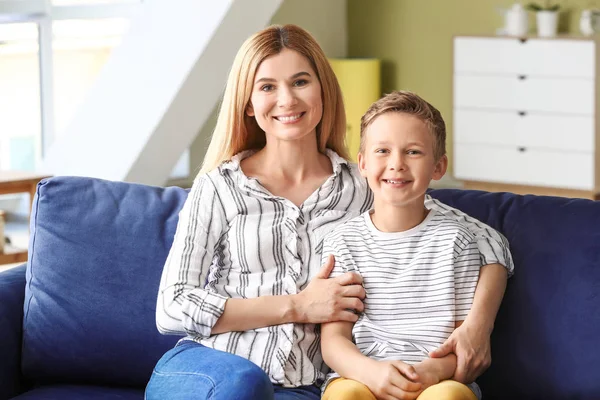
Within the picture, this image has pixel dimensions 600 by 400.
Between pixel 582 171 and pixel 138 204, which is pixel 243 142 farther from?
pixel 582 171

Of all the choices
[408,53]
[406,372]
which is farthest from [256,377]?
[408,53]

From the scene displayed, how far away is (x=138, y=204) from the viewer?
2479mm

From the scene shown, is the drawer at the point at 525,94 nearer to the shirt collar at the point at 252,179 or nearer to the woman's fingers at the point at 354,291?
the shirt collar at the point at 252,179

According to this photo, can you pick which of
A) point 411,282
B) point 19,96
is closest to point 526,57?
point 19,96

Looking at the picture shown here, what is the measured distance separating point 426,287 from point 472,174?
5209mm

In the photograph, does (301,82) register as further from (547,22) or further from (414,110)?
(547,22)

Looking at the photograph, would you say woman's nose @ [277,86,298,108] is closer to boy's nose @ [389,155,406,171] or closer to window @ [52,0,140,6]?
boy's nose @ [389,155,406,171]

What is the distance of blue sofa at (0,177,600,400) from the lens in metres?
2.18

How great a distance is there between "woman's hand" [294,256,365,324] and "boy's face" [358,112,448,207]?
18 cm

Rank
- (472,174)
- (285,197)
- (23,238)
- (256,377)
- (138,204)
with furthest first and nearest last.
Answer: (472,174) → (23,238) → (138,204) → (285,197) → (256,377)

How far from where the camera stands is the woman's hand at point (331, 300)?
83.9 inches

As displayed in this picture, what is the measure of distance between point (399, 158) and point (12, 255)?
2.93 m

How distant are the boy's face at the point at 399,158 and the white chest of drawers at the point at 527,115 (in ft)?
15.4

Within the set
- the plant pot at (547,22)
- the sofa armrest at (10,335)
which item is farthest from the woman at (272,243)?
the plant pot at (547,22)
